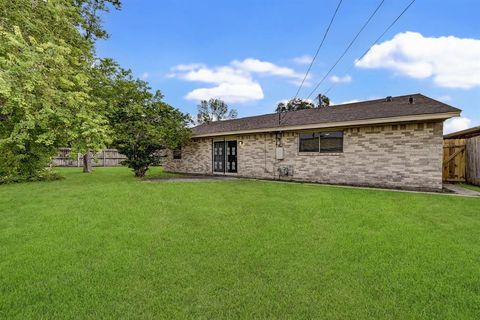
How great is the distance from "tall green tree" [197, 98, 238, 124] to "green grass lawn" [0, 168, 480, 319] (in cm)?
3905

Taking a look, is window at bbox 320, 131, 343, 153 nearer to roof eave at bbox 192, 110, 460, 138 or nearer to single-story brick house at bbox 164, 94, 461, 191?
single-story brick house at bbox 164, 94, 461, 191

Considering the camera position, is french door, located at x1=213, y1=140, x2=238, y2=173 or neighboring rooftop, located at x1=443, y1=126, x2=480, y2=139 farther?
french door, located at x1=213, y1=140, x2=238, y2=173

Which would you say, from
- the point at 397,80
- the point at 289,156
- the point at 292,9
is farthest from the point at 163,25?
the point at 397,80

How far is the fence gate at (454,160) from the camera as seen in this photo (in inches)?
469

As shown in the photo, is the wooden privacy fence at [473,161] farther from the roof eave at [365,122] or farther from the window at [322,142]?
the window at [322,142]

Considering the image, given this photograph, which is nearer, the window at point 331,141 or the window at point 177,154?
the window at point 331,141

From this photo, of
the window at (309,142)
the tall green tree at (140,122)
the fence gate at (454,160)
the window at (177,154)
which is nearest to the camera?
the fence gate at (454,160)

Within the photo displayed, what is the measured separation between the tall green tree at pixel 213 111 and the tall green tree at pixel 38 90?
139 feet

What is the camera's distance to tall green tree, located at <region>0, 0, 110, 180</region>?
2279 millimetres

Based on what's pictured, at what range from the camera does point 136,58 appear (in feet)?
55.6

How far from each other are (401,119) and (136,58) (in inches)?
585

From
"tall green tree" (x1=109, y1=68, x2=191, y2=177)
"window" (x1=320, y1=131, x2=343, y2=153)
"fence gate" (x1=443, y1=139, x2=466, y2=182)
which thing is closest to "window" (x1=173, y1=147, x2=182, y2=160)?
"tall green tree" (x1=109, y1=68, x2=191, y2=177)

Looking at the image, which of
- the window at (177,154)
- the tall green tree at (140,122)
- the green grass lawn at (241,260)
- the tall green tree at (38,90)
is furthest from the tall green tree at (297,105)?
the tall green tree at (38,90)

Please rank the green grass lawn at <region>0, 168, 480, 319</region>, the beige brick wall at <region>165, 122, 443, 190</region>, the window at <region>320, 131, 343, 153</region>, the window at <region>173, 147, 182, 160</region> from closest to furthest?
the green grass lawn at <region>0, 168, 480, 319</region>, the beige brick wall at <region>165, 122, 443, 190</region>, the window at <region>320, 131, 343, 153</region>, the window at <region>173, 147, 182, 160</region>
